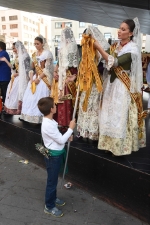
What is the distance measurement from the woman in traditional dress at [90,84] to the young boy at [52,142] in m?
0.60

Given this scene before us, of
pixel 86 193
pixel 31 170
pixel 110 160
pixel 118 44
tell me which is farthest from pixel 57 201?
pixel 118 44

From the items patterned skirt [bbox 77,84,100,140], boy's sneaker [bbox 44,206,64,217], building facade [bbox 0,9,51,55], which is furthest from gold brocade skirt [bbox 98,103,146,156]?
building facade [bbox 0,9,51,55]

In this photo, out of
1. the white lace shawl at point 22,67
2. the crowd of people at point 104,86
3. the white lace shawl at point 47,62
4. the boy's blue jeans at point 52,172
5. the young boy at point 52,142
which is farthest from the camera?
the white lace shawl at point 22,67

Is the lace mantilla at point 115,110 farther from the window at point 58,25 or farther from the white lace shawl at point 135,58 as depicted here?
the window at point 58,25

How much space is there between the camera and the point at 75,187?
2.92m

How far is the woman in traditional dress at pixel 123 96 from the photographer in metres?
2.29

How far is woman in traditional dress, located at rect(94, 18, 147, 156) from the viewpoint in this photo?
229 centimetres

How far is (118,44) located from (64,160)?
1.40 m

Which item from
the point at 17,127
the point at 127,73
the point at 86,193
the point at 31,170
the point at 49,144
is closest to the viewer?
the point at 49,144

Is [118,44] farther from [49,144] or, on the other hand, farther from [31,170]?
[31,170]

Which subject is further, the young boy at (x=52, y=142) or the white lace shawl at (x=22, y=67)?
the white lace shawl at (x=22, y=67)

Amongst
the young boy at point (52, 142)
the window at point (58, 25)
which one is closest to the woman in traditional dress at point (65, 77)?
the young boy at point (52, 142)

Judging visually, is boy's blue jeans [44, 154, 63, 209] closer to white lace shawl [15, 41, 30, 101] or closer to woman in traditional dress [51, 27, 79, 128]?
woman in traditional dress [51, 27, 79, 128]

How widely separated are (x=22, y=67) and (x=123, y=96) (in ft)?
7.18
